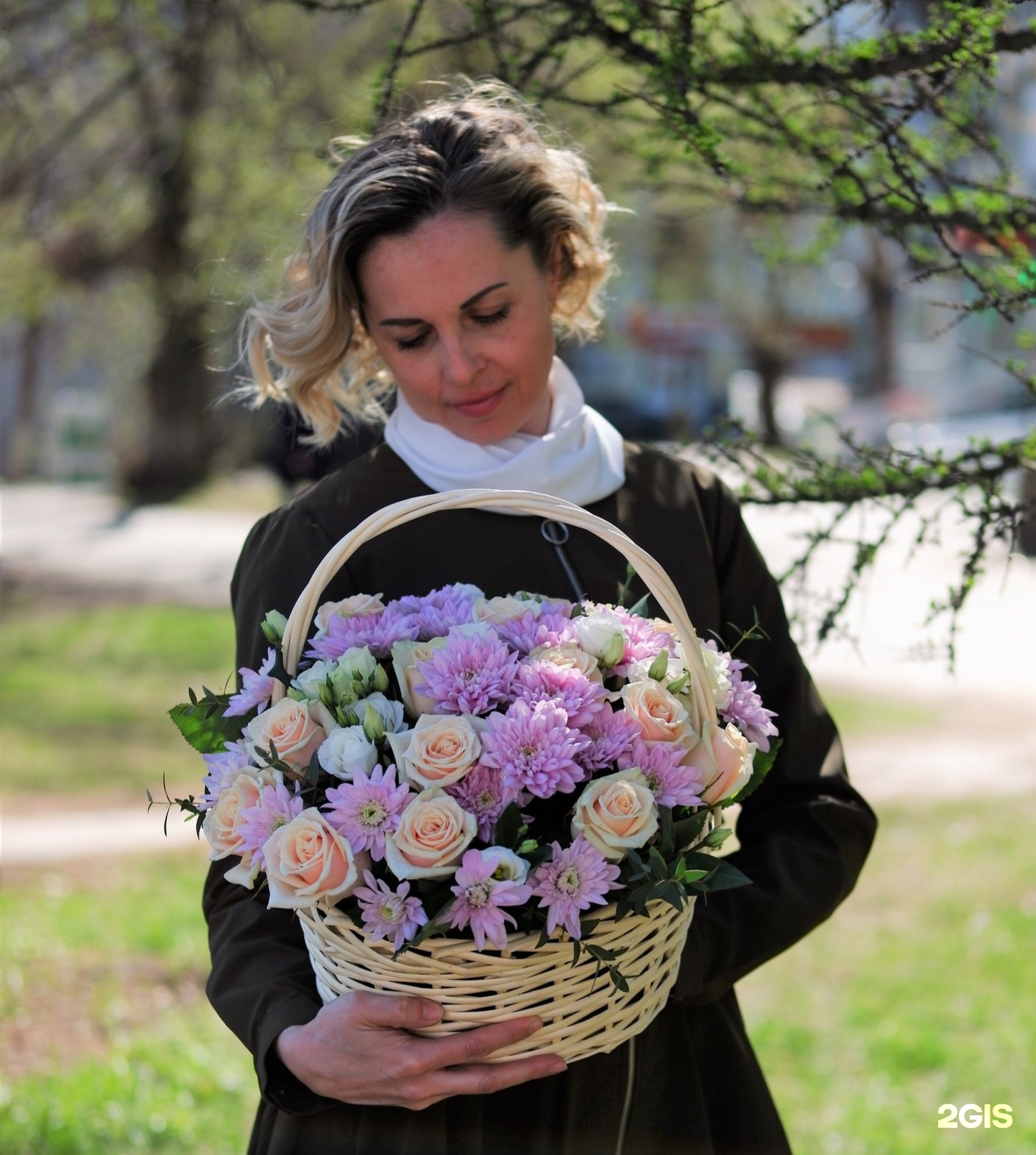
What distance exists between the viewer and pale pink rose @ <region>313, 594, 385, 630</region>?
161 centimetres

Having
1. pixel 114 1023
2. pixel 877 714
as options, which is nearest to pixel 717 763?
pixel 114 1023

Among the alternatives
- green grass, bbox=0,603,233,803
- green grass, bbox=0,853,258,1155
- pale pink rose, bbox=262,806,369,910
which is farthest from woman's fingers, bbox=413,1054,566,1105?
green grass, bbox=0,603,233,803

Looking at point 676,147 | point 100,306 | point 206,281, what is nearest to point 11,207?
point 206,281

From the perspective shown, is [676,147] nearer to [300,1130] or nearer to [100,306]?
[300,1130]

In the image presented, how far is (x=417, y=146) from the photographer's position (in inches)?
76.6

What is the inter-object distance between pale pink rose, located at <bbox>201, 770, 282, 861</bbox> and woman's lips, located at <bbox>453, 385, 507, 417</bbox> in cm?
71

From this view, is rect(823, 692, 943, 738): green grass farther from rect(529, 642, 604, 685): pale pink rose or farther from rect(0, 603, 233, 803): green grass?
rect(529, 642, 604, 685): pale pink rose

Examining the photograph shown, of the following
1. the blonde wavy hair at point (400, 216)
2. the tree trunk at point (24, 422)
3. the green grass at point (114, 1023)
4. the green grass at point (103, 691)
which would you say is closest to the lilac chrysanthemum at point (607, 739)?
the blonde wavy hair at point (400, 216)

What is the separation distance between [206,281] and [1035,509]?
1137 cm

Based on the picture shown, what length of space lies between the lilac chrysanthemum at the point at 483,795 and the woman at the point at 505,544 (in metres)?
0.41

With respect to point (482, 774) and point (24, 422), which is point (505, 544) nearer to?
point (482, 774)

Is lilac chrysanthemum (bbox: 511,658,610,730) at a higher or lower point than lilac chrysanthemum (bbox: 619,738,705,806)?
higher

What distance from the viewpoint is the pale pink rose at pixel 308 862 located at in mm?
1367

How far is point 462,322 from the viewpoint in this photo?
193cm
